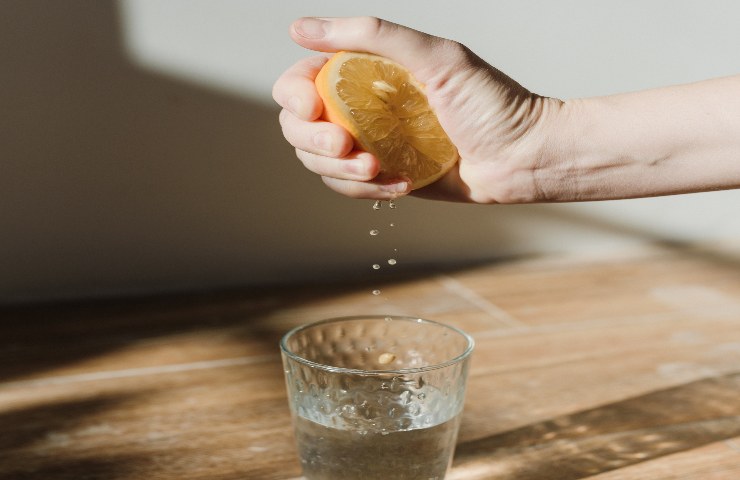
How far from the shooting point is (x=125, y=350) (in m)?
1.01

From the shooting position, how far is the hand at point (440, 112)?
0.70 m

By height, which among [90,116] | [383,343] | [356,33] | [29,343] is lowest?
[29,343]

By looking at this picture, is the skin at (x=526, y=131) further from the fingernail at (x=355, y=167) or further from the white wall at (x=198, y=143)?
the white wall at (x=198, y=143)

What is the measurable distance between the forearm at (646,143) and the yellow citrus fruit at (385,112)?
0.39 ft

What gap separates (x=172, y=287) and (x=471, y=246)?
1.63 feet

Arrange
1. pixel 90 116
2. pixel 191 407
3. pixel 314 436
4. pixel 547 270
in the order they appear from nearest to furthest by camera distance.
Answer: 1. pixel 314 436
2. pixel 191 407
3. pixel 90 116
4. pixel 547 270

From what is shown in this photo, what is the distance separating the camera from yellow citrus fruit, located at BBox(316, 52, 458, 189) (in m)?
0.72

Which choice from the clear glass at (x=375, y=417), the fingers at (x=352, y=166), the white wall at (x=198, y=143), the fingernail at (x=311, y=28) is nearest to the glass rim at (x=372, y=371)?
the clear glass at (x=375, y=417)

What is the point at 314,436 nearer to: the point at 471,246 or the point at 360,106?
the point at 360,106

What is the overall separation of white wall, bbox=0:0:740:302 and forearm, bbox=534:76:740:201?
0.54 m

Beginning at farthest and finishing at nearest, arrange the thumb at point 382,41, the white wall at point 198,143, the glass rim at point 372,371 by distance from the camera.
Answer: the white wall at point 198,143, the thumb at point 382,41, the glass rim at point 372,371

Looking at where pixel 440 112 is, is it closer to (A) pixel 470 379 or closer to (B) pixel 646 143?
(B) pixel 646 143

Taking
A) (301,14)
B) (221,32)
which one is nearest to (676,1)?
(301,14)

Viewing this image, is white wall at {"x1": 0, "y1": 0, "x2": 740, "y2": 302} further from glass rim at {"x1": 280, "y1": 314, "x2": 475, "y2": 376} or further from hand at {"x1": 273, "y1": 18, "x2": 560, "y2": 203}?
glass rim at {"x1": 280, "y1": 314, "x2": 475, "y2": 376}
